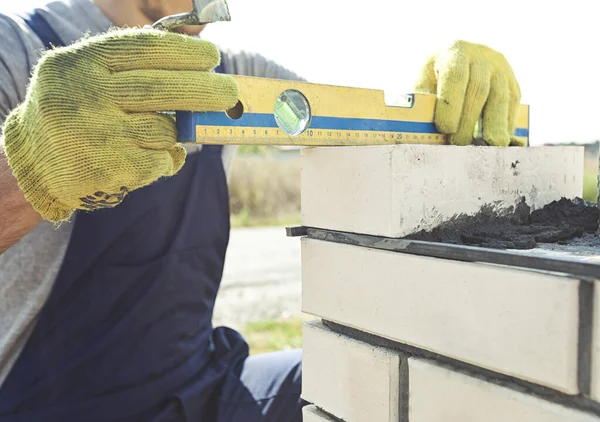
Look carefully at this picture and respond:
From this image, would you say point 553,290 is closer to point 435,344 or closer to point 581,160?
point 435,344

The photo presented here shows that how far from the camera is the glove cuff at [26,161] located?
1.18 m

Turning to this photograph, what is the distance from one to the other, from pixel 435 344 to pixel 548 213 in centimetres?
56

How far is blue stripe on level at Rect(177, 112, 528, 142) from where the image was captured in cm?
117

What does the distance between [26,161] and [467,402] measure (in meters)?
1.06

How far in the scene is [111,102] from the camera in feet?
3.68

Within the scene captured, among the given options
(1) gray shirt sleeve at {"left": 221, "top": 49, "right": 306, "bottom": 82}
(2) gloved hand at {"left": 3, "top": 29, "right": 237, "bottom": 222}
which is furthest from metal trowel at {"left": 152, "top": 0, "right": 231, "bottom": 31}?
(1) gray shirt sleeve at {"left": 221, "top": 49, "right": 306, "bottom": 82}

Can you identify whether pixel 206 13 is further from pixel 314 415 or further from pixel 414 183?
pixel 314 415

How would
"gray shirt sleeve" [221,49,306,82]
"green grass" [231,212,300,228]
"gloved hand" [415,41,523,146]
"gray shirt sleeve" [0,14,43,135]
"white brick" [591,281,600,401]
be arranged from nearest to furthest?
"white brick" [591,281,600,401]
"gloved hand" [415,41,523,146]
"gray shirt sleeve" [0,14,43,135]
"gray shirt sleeve" [221,49,306,82]
"green grass" [231,212,300,228]

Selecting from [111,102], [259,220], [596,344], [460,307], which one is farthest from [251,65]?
[259,220]

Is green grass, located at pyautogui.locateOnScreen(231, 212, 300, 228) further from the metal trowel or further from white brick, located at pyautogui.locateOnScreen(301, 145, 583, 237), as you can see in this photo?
the metal trowel

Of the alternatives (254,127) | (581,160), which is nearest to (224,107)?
(254,127)

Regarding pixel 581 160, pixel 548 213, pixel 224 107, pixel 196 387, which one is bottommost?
pixel 196 387

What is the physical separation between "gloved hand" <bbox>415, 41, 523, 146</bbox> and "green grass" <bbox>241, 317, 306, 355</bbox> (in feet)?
11.9

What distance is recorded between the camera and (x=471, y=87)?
1.54 meters
